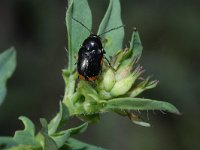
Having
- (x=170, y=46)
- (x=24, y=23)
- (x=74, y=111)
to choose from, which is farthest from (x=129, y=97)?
(x=24, y=23)

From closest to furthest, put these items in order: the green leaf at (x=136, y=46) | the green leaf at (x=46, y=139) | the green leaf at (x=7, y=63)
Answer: the green leaf at (x=46, y=139), the green leaf at (x=136, y=46), the green leaf at (x=7, y=63)

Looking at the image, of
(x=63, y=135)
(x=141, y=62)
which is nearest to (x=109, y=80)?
(x=63, y=135)

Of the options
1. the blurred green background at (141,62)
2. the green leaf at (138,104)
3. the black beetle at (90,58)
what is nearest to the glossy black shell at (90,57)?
the black beetle at (90,58)

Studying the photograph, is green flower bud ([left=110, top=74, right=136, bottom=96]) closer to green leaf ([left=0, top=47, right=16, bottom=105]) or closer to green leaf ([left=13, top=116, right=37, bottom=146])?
green leaf ([left=13, top=116, right=37, bottom=146])

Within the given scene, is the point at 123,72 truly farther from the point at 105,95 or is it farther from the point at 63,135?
the point at 63,135

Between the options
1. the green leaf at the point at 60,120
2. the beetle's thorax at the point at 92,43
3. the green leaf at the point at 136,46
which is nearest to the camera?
the green leaf at the point at 60,120

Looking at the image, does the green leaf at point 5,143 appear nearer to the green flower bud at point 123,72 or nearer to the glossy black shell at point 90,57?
the glossy black shell at point 90,57

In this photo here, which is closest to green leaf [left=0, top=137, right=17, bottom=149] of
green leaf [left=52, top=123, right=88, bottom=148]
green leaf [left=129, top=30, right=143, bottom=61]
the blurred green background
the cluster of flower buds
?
green leaf [left=52, top=123, right=88, bottom=148]
